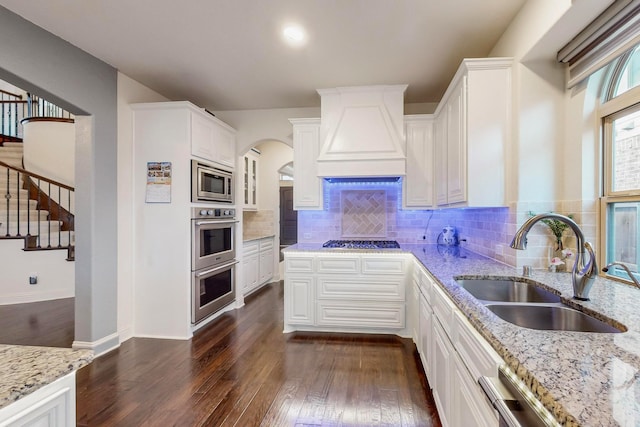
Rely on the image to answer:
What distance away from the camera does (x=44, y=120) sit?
509 centimetres

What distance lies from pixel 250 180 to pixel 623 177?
4.39 m

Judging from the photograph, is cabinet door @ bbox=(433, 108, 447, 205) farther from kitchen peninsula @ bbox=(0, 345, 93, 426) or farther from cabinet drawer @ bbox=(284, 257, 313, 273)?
kitchen peninsula @ bbox=(0, 345, 93, 426)

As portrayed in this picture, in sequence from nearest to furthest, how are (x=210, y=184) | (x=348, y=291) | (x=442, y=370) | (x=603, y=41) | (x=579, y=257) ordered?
(x=579, y=257)
(x=603, y=41)
(x=442, y=370)
(x=348, y=291)
(x=210, y=184)

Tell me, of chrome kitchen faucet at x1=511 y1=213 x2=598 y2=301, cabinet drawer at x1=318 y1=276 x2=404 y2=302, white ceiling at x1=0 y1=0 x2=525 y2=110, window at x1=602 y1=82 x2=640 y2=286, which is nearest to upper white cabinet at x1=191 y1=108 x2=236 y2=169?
white ceiling at x1=0 y1=0 x2=525 y2=110

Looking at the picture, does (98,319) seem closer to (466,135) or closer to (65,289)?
(65,289)

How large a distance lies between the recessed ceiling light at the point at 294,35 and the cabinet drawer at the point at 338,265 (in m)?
2.03

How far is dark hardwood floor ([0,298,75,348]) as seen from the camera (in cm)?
293

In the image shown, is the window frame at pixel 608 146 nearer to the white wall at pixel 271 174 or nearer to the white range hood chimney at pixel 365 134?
the white range hood chimney at pixel 365 134

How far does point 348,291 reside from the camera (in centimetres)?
305

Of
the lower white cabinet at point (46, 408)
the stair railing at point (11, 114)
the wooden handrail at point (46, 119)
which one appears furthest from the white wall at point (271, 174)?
the stair railing at point (11, 114)

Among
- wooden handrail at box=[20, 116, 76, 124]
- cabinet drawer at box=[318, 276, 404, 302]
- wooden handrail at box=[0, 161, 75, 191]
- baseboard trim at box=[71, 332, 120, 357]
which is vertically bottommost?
baseboard trim at box=[71, 332, 120, 357]

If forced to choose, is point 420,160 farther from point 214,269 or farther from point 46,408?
point 46,408

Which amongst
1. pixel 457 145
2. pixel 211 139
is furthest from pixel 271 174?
pixel 457 145

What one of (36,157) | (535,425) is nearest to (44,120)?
(36,157)
